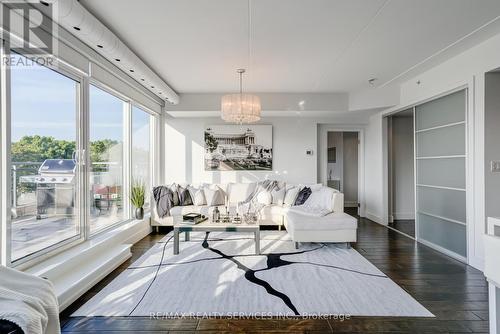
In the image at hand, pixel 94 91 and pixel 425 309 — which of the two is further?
pixel 94 91

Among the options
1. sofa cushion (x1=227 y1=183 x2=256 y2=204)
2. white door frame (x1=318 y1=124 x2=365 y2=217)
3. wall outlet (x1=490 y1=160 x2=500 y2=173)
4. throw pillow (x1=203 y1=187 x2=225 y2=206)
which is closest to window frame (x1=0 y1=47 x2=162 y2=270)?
throw pillow (x1=203 y1=187 x2=225 y2=206)

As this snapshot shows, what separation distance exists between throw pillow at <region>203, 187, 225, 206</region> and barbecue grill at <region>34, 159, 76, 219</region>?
2332 mm

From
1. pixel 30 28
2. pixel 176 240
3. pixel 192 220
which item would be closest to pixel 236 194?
pixel 192 220

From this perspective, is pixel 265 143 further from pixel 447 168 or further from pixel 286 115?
pixel 447 168

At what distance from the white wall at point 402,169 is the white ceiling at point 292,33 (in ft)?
6.58

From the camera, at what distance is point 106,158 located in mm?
3514

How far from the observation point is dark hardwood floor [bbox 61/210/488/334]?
1.85 m

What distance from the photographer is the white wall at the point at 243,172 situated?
545cm

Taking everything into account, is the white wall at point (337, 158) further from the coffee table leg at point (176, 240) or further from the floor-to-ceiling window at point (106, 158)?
the floor-to-ceiling window at point (106, 158)

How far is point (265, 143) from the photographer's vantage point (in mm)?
5465

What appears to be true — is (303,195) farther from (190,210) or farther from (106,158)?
(106,158)

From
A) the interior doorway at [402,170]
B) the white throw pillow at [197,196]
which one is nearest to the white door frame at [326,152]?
the interior doorway at [402,170]

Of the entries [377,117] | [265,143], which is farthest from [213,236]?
[377,117]

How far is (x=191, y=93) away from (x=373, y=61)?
3277 millimetres
